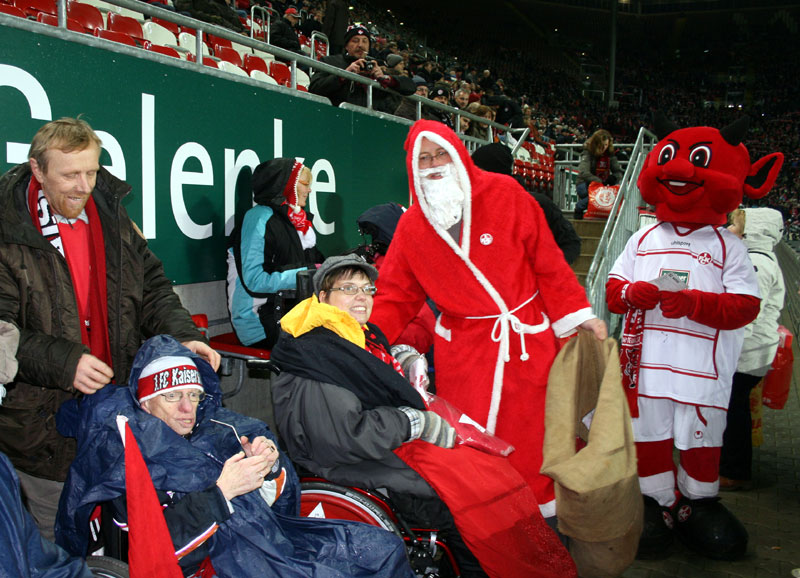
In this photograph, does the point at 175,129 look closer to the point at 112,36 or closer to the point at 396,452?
the point at 112,36

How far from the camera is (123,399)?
2082 mm

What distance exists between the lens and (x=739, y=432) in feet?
13.8

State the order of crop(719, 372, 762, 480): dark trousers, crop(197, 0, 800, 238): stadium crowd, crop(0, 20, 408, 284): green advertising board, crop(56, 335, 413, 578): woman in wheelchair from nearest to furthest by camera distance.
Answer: crop(56, 335, 413, 578): woman in wheelchair < crop(0, 20, 408, 284): green advertising board < crop(719, 372, 762, 480): dark trousers < crop(197, 0, 800, 238): stadium crowd

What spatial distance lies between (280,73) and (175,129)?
177 inches

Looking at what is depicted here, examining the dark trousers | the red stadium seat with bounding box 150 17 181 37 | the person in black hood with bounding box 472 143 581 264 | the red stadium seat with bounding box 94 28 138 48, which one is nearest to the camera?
the dark trousers

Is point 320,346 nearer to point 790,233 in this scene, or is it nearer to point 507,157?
point 507,157

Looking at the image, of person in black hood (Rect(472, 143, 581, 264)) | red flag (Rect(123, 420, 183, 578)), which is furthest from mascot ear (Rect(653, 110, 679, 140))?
red flag (Rect(123, 420, 183, 578))

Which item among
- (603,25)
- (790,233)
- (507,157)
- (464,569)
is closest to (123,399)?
(464,569)

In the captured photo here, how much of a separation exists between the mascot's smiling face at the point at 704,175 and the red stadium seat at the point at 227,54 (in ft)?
17.6

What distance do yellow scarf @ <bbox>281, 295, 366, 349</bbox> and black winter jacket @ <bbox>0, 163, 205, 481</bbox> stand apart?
1.22ft

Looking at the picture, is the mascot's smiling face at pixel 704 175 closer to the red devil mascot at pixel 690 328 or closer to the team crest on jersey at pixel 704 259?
the red devil mascot at pixel 690 328

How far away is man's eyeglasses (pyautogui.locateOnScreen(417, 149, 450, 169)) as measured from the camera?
2.70 m

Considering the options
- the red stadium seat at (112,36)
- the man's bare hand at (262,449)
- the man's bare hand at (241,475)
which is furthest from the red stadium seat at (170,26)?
the man's bare hand at (241,475)

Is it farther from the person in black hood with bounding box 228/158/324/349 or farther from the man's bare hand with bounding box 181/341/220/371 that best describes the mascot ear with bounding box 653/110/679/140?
the man's bare hand with bounding box 181/341/220/371
